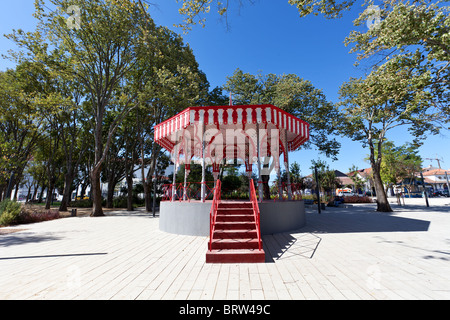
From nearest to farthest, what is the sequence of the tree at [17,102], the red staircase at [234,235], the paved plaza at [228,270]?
the paved plaza at [228,270] → the red staircase at [234,235] → the tree at [17,102]

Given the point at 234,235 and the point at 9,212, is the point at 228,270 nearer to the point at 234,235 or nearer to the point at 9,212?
the point at 234,235

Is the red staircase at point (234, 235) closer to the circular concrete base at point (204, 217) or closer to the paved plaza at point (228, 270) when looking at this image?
the paved plaza at point (228, 270)

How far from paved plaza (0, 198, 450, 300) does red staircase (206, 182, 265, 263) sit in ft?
0.83

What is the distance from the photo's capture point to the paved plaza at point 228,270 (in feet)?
10.1

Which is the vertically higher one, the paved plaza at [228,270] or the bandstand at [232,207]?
the bandstand at [232,207]

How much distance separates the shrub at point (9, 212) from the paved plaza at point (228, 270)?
236 inches

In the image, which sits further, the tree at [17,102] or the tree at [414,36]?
the tree at [17,102]

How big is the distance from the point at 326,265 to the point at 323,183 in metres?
31.1

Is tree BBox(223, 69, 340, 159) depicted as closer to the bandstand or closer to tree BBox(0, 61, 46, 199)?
the bandstand

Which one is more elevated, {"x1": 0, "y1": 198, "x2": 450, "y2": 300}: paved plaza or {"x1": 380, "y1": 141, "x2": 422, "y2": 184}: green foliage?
{"x1": 380, "y1": 141, "x2": 422, "y2": 184}: green foliage

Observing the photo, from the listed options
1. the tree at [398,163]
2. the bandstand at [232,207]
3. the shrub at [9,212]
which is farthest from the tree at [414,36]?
the tree at [398,163]

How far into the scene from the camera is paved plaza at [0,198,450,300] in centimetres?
307

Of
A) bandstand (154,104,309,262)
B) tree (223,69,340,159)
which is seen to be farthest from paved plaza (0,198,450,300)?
tree (223,69,340,159)

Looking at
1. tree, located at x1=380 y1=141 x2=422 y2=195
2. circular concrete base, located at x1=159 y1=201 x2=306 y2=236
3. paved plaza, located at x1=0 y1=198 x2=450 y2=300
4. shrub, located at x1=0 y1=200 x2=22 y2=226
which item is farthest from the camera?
tree, located at x1=380 y1=141 x2=422 y2=195
